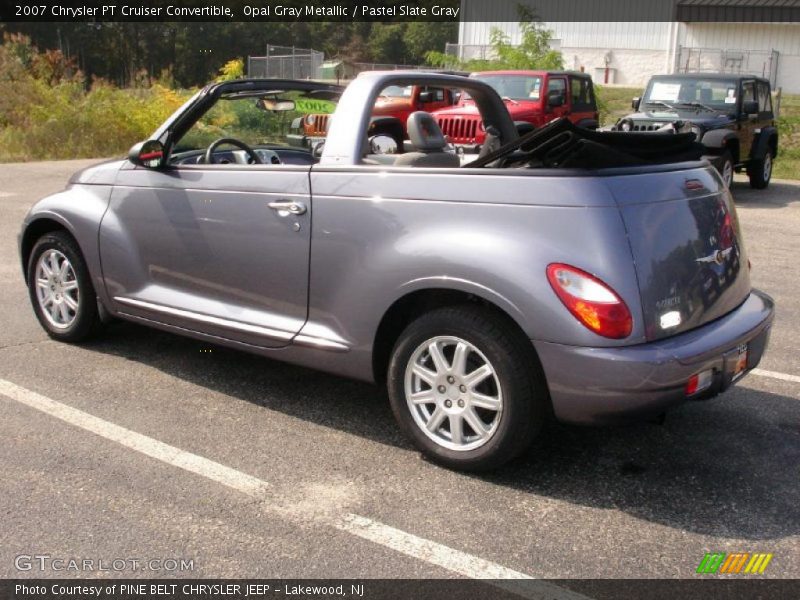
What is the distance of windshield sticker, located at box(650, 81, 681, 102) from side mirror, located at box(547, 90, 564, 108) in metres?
1.49

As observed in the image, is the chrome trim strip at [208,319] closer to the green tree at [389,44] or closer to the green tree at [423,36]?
the green tree at [423,36]

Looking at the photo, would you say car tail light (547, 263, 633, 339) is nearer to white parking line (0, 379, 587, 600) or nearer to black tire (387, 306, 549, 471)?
black tire (387, 306, 549, 471)

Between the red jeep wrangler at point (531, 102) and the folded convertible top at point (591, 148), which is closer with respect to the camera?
the folded convertible top at point (591, 148)

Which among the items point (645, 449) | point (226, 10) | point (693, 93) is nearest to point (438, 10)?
point (226, 10)

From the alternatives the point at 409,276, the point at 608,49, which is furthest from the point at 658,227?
the point at 608,49

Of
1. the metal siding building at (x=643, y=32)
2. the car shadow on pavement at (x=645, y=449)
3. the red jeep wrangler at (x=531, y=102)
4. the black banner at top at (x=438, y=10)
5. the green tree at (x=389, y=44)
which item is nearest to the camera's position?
the car shadow on pavement at (x=645, y=449)

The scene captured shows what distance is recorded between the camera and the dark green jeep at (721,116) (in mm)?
13086

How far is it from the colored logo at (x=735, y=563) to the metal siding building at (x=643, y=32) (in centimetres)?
3772

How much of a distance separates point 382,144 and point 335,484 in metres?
2.13

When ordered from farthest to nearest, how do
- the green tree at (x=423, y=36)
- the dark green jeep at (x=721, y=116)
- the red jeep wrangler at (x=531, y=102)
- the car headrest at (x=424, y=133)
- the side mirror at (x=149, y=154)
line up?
the green tree at (x=423, y=36)
the red jeep wrangler at (x=531, y=102)
the dark green jeep at (x=721, y=116)
the side mirror at (x=149, y=154)
the car headrest at (x=424, y=133)

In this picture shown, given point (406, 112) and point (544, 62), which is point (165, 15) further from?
point (406, 112)

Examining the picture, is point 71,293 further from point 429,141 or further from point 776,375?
point 776,375

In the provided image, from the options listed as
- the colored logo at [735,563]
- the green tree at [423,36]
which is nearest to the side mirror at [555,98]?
the colored logo at [735,563]

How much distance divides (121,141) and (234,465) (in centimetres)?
1773
